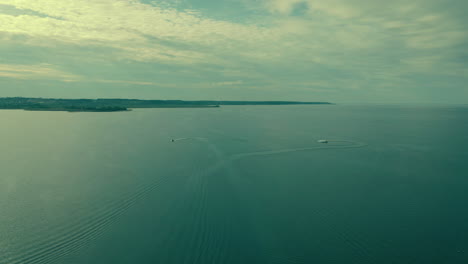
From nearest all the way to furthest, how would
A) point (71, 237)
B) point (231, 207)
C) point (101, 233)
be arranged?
1. point (71, 237)
2. point (101, 233)
3. point (231, 207)

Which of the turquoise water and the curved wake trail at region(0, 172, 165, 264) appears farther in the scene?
the turquoise water

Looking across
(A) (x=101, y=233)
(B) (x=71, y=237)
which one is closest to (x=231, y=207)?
(A) (x=101, y=233)

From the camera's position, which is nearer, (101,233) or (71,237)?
(71,237)

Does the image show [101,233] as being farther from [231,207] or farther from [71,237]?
[231,207]

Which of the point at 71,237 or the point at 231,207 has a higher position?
the point at 231,207

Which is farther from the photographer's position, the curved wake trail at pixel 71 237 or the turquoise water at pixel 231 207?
the turquoise water at pixel 231 207

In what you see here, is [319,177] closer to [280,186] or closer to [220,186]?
[280,186]

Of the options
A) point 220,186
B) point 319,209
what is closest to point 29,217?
point 220,186

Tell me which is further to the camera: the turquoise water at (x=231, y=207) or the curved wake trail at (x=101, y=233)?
the turquoise water at (x=231, y=207)

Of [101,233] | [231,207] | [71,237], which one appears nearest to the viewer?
[71,237]

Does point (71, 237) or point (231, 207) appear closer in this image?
point (71, 237)

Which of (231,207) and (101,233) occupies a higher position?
(231,207)

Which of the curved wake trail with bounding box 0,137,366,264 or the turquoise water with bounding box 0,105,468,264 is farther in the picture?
the turquoise water with bounding box 0,105,468,264
